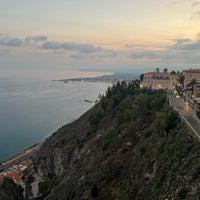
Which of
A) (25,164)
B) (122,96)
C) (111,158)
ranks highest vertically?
(122,96)

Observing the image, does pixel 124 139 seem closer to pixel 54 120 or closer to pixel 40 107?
pixel 54 120

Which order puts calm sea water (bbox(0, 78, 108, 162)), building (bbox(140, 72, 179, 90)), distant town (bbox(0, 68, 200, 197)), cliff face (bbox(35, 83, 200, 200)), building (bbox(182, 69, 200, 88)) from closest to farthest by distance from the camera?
1. cliff face (bbox(35, 83, 200, 200))
2. distant town (bbox(0, 68, 200, 197))
3. building (bbox(182, 69, 200, 88))
4. building (bbox(140, 72, 179, 90))
5. calm sea water (bbox(0, 78, 108, 162))

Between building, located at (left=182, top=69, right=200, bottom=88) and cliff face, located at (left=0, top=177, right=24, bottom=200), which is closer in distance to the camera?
cliff face, located at (left=0, top=177, right=24, bottom=200)

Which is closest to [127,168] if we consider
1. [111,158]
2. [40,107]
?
[111,158]

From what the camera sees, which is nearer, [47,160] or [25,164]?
[47,160]

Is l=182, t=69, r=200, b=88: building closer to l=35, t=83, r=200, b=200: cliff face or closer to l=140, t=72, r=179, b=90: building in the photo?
l=140, t=72, r=179, b=90: building

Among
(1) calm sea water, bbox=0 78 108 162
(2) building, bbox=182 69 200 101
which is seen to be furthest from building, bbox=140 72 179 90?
(1) calm sea water, bbox=0 78 108 162

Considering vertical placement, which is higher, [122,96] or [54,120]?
[122,96]

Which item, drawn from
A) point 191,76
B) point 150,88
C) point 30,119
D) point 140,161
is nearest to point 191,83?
point 191,76

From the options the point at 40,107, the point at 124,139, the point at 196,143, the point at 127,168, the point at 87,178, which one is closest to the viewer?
the point at 196,143
